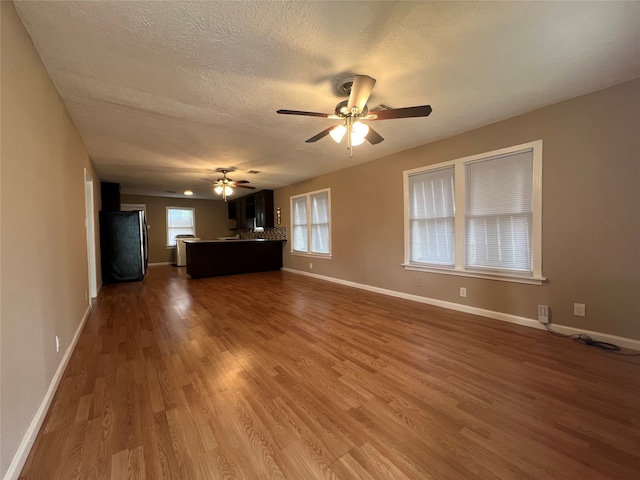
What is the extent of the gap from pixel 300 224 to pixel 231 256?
76.4 inches

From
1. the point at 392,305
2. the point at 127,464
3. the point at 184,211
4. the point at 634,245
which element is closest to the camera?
the point at 127,464

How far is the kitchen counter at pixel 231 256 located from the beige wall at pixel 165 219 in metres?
3.41

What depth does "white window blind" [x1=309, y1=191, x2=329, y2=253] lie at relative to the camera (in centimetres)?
594

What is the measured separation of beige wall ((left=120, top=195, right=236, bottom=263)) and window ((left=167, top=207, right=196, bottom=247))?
0.39ft

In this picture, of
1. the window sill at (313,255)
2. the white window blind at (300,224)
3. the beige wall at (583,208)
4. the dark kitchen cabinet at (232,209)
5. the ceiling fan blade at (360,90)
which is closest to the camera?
the ceiling fan blade at (360,90)

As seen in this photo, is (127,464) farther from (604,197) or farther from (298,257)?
(298,257)

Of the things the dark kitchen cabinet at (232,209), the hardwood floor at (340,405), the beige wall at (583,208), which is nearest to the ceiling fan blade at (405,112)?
the beige wall at (583,208)

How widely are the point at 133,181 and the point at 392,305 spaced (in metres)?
6.43

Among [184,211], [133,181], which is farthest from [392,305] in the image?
[184,211]

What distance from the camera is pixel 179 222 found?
921cm

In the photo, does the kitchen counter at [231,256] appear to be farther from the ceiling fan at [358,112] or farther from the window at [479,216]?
the ceiling fan at [358,112]

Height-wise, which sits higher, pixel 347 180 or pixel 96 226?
pixel 347 180

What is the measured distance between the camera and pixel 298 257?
6910 mm

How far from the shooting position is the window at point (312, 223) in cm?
594
